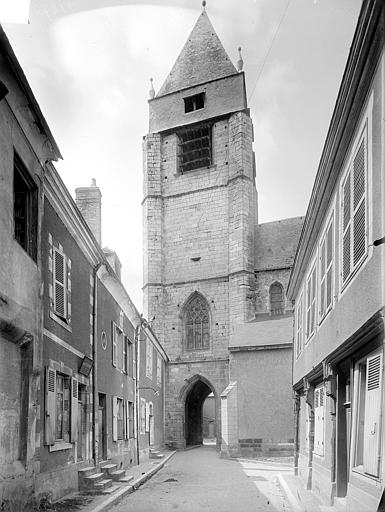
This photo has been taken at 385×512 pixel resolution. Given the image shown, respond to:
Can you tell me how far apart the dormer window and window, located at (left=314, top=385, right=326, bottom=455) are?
27.9 m

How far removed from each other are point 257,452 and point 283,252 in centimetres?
1294

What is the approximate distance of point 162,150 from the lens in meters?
36.4

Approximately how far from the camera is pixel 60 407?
1073 cm

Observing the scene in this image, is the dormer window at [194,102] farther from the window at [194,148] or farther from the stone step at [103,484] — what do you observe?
the stone step at [103,484]

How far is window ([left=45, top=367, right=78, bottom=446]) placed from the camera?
31.3 ft

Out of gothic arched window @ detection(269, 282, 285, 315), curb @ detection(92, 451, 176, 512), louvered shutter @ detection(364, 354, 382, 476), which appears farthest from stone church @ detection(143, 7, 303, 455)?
louvered shutter @ detection(364, 354, 382, 476)

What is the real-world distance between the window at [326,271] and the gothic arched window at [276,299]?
73.5 ft

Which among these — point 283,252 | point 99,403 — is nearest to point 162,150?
point 283,252

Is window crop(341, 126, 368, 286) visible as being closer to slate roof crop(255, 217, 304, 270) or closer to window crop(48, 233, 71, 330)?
window crop(48, 233, 71, 330)

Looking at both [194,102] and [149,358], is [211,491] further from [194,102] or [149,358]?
[194,102]

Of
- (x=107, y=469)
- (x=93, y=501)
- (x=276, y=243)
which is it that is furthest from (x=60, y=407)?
(x=276, y=243)

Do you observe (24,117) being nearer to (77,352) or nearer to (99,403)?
(77,352)

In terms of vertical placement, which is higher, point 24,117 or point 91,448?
point 24,117

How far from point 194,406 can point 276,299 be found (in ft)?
28.5
